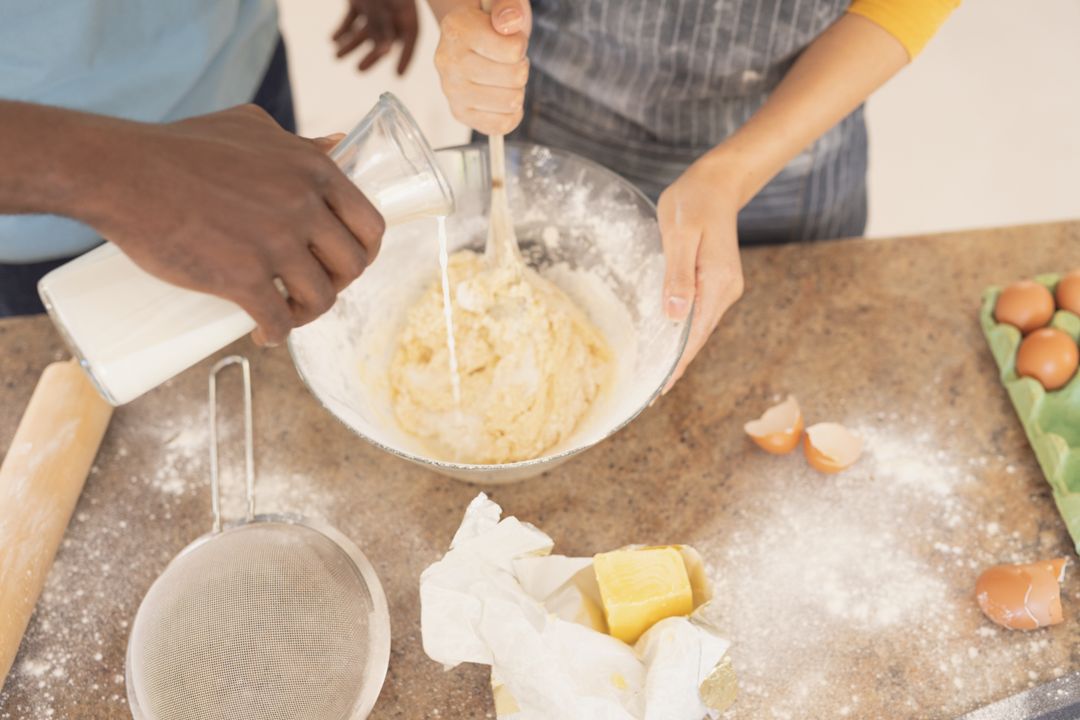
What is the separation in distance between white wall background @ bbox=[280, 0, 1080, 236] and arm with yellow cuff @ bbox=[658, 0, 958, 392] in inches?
61.1

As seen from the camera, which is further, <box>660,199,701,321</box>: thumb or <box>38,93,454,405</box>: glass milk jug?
<box>660,199,701,321</box>: thumb

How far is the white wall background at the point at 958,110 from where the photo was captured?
2656 mm

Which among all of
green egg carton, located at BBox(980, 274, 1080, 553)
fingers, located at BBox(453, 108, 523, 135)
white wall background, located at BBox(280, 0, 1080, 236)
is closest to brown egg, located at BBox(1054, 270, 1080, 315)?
green egg carton, located at BBox(980, 274, 1080, 553)

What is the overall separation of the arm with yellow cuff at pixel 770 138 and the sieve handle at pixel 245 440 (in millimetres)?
571

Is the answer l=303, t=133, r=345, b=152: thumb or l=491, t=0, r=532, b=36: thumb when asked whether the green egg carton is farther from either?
l=303, t=133, r=345, b=152: thumb

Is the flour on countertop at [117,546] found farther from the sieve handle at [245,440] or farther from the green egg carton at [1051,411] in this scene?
the green egg carton at [1051,411]

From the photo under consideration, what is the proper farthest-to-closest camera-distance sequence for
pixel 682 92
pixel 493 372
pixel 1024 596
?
pixel 682 92
pixel 493 372
pixel 1024 596

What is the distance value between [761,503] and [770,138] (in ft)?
1.58

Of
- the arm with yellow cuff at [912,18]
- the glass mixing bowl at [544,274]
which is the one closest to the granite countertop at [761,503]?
the glass mixing bowl at [544,274]

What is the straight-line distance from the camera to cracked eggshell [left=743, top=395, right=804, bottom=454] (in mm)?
1098

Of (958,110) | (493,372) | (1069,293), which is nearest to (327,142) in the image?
(493,372)

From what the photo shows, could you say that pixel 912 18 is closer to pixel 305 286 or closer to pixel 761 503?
pixel 761 503

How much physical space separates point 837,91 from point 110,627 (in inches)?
45.1

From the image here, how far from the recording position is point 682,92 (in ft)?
4.19
